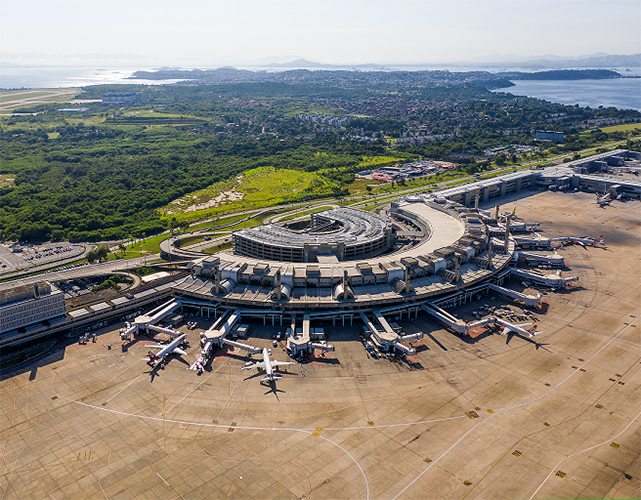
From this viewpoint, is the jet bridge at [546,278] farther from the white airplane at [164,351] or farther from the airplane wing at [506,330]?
the white airplane at [164,351]

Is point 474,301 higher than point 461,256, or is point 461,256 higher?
point 461,256

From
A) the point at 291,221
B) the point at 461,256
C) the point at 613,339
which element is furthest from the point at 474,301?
the point at 291,221

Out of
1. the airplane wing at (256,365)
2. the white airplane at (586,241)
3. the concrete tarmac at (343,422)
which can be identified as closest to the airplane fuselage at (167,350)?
the concrete tarmac at (343,422)

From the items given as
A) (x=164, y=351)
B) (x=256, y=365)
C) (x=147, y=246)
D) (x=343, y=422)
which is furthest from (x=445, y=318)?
(x=147, y=246)

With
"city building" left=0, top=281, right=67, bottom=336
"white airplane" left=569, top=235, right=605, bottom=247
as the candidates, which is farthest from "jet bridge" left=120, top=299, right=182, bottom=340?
"white airplane" left=569, top=235, right=605, bottom=247

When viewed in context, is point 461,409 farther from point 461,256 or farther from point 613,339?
point 461,256

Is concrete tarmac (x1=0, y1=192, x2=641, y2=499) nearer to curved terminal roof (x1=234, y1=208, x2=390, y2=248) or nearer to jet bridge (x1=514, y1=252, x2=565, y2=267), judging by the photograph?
jet bridge (x1=514, y1=252, x2=565, y2=267)

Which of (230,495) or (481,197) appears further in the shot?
(481,197)
